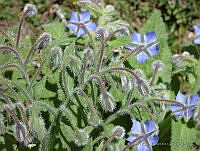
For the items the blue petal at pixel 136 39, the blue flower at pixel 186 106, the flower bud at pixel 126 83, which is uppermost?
the blue petal at pixel 136 39

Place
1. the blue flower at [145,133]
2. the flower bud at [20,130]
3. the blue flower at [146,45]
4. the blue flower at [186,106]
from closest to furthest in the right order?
the flower bud at [20,130], the blue flower at [145,133], the blue flower at [186,106], the blue flower at [146,45]

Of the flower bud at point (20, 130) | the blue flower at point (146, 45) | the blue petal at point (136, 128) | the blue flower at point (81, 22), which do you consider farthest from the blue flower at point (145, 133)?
the blue flower at point (81, 22)

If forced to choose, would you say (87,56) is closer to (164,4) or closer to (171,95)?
(171,95)

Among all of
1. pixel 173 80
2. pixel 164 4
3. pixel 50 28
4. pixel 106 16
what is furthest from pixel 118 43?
pixel 164 4

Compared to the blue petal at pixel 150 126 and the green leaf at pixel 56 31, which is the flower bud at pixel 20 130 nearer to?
the blue petal at pixel 150 126

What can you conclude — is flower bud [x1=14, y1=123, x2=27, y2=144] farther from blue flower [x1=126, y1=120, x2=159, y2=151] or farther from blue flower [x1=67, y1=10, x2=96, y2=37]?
blue flower [x1=67, y1=10, x2=96, y2=37]

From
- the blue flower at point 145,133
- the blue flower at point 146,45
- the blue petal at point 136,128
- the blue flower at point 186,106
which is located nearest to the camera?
the blue flower at point 145,133

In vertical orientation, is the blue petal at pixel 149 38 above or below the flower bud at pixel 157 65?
above
